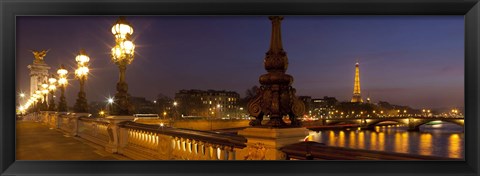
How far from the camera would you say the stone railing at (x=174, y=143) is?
14.1 feet

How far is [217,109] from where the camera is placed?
4497 centimetres

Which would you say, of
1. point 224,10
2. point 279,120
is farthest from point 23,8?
point 279,120

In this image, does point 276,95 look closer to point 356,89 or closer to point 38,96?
point 38,96

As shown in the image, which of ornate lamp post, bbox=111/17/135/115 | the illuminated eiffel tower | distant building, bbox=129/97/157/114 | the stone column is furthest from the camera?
the illuminated eiffel tower

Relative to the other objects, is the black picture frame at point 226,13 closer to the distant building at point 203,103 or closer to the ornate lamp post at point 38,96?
the ornate lamp post at point 38,96

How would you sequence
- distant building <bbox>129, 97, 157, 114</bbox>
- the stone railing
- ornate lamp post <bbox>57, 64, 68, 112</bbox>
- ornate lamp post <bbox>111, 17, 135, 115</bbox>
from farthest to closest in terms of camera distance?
distant building <bbox>129, 97, 157, 114</bbox>, ornate lamp post <bbox>57, 64, 68, 112</bbox>, ornate lamp post <bbox>111, 17, 135, 115</bbox>, the stone railing

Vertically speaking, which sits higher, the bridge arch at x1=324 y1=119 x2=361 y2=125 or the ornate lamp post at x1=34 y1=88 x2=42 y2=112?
the ornate lamp post at x1=34 y1=88 x2=42 y2=112

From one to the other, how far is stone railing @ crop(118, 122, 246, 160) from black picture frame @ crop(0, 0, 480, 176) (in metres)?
0.19

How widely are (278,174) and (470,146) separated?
2.53 metres

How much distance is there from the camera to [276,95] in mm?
3697

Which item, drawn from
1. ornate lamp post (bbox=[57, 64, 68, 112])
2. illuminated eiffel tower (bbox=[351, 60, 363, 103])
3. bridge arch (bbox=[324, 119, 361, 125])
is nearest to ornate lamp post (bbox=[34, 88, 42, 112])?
ornate lamp post (bbox=[57, 64, 68, 112])

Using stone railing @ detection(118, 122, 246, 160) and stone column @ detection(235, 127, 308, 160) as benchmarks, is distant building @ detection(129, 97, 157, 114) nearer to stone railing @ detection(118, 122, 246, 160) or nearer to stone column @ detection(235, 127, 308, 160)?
stone railing @ detection(118, 122, 246, 160)

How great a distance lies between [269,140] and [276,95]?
0.46 m

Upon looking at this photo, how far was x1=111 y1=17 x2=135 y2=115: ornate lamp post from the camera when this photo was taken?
27.0ft
